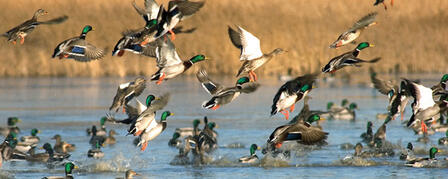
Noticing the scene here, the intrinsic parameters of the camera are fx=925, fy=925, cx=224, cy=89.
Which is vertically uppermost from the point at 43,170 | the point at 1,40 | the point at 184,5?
the point at 1,40

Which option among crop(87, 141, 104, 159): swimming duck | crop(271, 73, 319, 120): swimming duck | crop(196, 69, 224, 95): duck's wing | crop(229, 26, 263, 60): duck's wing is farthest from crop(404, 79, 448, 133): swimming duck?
crop(87, 141, 104, 159): swimming duck

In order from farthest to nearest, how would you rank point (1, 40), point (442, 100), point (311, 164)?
1. point (1, 40)
2. point (311, 164)
3. point (442, 100)

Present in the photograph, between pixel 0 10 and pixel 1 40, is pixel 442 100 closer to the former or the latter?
pixel 1 40

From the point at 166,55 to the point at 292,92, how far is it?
5.71ft

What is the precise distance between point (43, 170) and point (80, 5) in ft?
77.8

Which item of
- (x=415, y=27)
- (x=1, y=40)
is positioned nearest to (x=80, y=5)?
(x=1, y=40)

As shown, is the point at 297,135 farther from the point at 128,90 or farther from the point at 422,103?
the point at 128,90

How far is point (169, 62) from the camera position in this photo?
→ 12.2 m

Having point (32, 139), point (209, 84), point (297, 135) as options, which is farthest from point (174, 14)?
point (32, 139)

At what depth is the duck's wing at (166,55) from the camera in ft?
40.0

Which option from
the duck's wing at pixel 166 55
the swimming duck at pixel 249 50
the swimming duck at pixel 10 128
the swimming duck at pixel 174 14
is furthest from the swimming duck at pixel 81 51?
the swimming duck at pixel 10 128

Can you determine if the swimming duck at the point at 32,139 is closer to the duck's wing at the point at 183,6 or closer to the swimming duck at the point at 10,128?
the swimming duck at the point at 10,128

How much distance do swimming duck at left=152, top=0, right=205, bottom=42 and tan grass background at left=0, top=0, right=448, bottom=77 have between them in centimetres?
2262

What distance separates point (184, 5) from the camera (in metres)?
11.2
